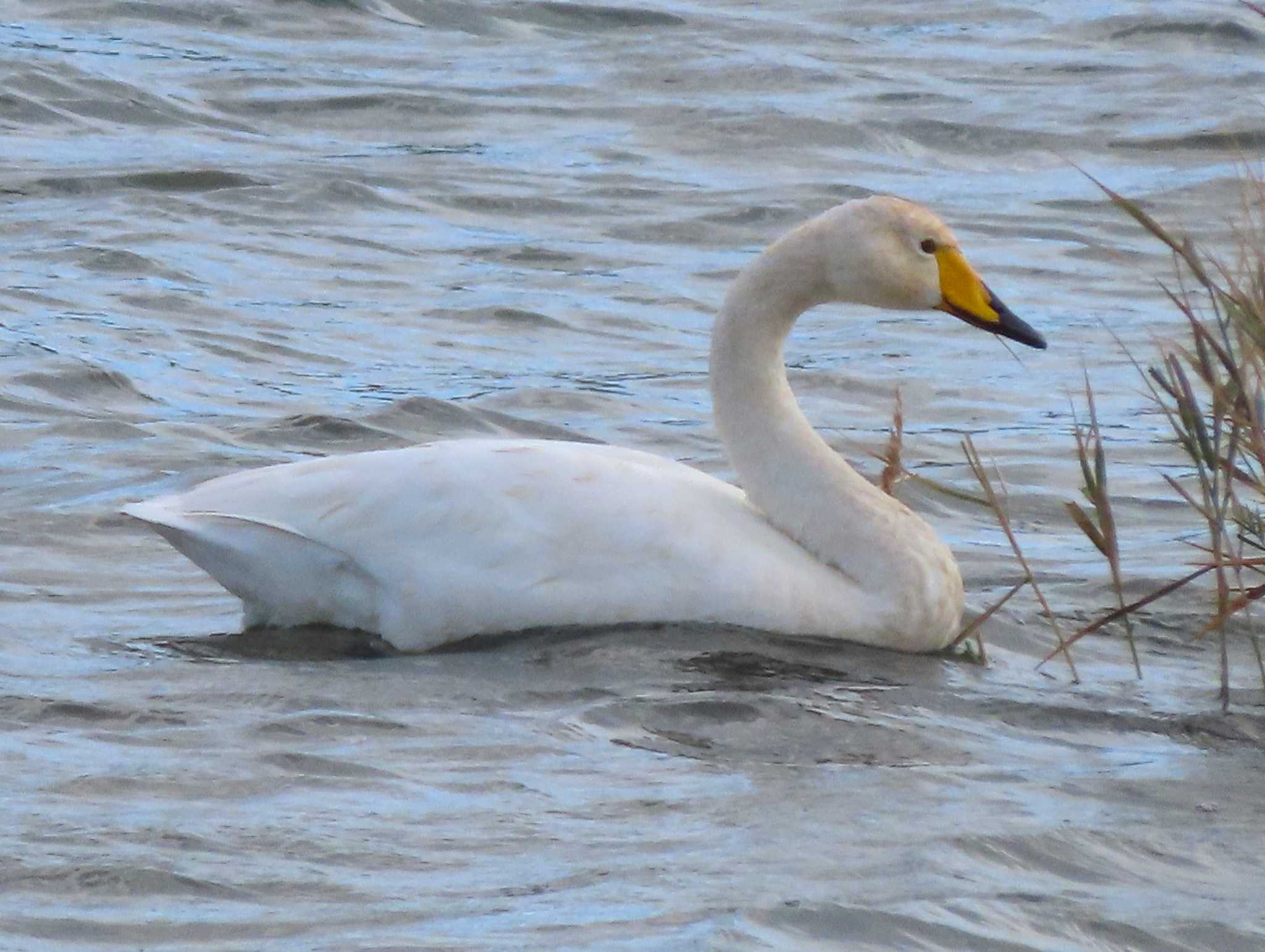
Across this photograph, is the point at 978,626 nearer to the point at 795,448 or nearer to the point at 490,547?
the point at 795,448

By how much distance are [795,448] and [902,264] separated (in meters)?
0.50

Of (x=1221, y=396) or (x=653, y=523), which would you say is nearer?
(x=1221, y=396)

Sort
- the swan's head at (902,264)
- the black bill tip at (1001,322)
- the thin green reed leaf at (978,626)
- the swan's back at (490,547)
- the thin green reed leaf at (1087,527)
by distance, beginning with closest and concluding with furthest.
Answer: the thin green reed leaf at (1087,527), the thin green reed leaf at (978,626), the swan's back at (490,547), the swan's head at (902,264), the black bill tip at (1001,322)

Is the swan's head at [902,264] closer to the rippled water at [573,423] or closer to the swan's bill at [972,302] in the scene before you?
the swan's bill at [972,302]

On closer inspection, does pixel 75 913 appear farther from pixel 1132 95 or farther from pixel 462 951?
pixel 1132 95

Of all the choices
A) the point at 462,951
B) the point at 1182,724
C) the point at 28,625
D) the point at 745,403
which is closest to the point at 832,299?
the point at 745,403

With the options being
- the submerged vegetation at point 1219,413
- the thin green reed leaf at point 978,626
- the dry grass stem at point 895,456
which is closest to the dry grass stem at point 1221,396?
the submerged vegetation at point 1219,413

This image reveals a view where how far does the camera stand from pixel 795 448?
243 inches

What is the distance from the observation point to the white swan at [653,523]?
5.70m

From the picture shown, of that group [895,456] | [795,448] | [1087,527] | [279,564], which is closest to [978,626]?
[895,456]

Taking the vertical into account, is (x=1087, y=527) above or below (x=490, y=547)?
above

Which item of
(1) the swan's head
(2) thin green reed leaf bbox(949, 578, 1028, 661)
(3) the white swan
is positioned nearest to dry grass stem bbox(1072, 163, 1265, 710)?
(2) thin green reed leaf bbox(949, 578, 1028, 661)

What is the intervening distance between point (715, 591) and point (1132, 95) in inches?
352

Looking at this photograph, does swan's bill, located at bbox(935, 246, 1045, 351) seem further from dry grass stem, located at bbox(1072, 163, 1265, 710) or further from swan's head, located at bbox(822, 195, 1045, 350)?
dry grass stem, located at bbox(1072, 163, 1265, 710)
